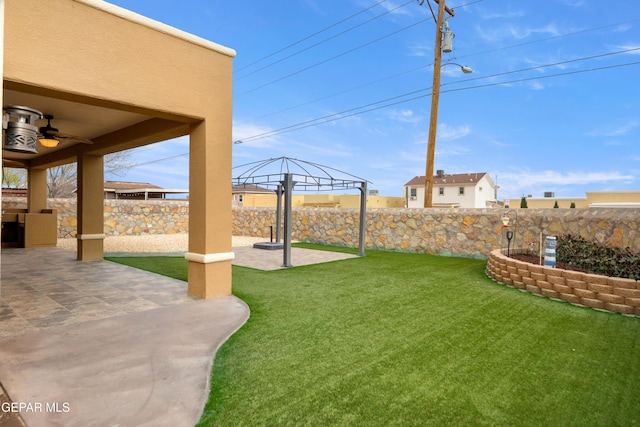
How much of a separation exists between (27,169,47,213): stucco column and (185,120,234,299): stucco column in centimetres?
1035

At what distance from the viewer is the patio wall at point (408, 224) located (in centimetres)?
778

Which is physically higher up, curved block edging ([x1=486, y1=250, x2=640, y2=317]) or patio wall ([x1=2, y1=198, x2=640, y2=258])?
patio wall ([x1=2, y1=198, x2=640, y2=258])

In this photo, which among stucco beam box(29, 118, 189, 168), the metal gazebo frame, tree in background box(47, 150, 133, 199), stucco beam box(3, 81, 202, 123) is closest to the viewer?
stucco beam box(3, 81, 202, 123)

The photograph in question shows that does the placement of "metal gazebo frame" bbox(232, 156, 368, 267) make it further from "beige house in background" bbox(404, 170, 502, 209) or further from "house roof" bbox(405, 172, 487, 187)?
"house roof" bbox(405, 172, 487, 187)

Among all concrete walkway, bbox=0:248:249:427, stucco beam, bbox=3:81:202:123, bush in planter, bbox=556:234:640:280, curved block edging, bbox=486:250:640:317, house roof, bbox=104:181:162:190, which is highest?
house roof, bbox=104:181:162:190

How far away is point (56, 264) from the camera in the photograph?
838cm

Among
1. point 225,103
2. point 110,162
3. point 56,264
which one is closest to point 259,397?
point 225,103

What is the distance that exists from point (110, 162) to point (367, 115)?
18.0 meters

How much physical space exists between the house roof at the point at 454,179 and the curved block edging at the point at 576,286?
33062mm

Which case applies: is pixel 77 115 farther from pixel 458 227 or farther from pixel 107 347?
pixel 458 227

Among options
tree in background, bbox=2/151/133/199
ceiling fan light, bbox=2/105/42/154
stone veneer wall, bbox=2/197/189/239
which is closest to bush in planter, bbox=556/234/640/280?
ceiling fan light, bbox=2/105/42/154

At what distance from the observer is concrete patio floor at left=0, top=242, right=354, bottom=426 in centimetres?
248

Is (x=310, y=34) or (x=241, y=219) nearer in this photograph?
(x=241, y=219)

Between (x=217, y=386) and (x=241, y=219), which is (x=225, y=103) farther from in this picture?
(x=241, y=219)
